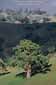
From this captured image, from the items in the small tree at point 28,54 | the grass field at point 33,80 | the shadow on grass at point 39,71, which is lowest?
the grass field at point 33,80

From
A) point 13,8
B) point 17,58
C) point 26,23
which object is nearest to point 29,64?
point 17,58

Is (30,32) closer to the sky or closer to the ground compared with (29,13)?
closer to the ground

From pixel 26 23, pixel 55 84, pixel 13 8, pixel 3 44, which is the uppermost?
pixel 13 8

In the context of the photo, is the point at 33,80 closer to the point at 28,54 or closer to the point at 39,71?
the point at 39,71

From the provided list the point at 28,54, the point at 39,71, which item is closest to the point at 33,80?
the point at 39,71

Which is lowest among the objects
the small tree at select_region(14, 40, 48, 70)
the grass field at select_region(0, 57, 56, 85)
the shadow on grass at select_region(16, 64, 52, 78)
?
the grass field at select_region(0, 57, 56, 85)

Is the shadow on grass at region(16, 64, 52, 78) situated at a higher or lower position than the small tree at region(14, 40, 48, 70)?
lower

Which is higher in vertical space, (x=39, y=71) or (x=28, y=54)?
(x=28, y=54)

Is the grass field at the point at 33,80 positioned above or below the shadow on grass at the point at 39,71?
below

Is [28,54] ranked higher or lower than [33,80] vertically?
higher

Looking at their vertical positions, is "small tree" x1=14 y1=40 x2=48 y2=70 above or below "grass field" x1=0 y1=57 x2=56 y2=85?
above

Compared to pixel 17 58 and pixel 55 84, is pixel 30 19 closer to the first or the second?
A: pixel 17 58
